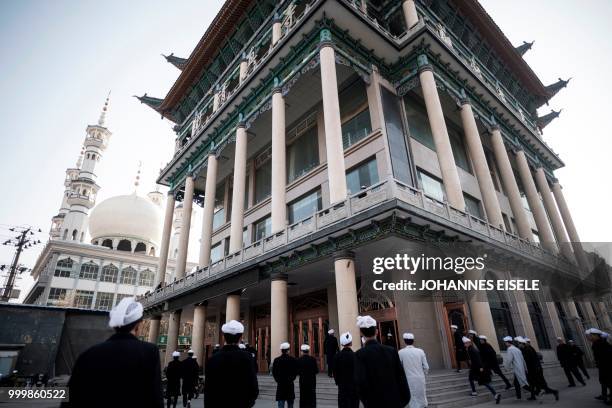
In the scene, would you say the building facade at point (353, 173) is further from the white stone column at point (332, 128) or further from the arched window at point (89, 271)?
the arched window at point (89, 271)

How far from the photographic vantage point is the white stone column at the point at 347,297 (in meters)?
11.4

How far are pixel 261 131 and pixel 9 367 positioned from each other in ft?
60.1

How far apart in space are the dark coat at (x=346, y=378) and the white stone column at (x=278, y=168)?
9250 millimetres

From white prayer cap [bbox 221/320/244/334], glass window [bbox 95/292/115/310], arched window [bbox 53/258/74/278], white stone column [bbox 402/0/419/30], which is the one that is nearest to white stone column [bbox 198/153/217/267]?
white stone column [bbox 402/0/419/30]

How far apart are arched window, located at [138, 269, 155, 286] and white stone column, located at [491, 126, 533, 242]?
4980 cm

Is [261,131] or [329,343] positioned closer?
A: [329,343]

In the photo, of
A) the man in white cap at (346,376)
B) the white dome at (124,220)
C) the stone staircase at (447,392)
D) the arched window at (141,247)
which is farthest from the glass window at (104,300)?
the man in white cap at (346,376)

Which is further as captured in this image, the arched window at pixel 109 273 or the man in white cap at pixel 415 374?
the arched window at pixel 109 273

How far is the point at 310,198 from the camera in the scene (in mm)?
20547

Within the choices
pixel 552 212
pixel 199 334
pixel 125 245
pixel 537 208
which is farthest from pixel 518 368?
pixel 125 245

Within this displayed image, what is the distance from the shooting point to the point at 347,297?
38.9 feet

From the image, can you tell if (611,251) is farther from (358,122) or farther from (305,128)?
(305,128)

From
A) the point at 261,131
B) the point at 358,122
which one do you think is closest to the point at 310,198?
the point at 358,122

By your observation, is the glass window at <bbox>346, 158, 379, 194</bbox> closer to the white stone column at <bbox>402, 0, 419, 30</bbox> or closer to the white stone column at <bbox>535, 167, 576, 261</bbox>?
the white stone column at <bbox>402, 0, 419, 30</bbox>
